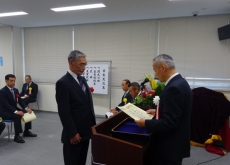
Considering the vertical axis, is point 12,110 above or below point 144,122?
below

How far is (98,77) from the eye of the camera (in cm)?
537

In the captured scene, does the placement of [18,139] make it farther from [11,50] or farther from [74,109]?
[11,50]

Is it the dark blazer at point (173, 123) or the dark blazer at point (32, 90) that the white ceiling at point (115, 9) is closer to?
the dark blazer at point (32, 90)

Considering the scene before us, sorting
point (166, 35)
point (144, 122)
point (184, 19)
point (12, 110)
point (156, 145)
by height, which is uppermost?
point (184, 19)

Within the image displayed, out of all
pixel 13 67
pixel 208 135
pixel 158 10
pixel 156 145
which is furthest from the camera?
pixel 13 67

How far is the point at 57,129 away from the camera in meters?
4.55

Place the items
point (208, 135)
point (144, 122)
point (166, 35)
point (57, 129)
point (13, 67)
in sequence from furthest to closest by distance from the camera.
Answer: point (13, 67) < point (166, 35) < point (57, 129) < point (208, 135) < point (144, 122)

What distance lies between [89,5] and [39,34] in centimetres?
299

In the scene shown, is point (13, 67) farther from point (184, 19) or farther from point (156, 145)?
point (156, 145)

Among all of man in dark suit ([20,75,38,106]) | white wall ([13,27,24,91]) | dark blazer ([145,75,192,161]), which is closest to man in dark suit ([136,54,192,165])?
dark blazer ([145,75,192,161])

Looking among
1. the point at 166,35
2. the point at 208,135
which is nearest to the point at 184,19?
the point at 166,35

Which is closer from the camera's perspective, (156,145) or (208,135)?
(156,145)

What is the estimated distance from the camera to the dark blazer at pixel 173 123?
132cm

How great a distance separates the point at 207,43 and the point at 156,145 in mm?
3830
